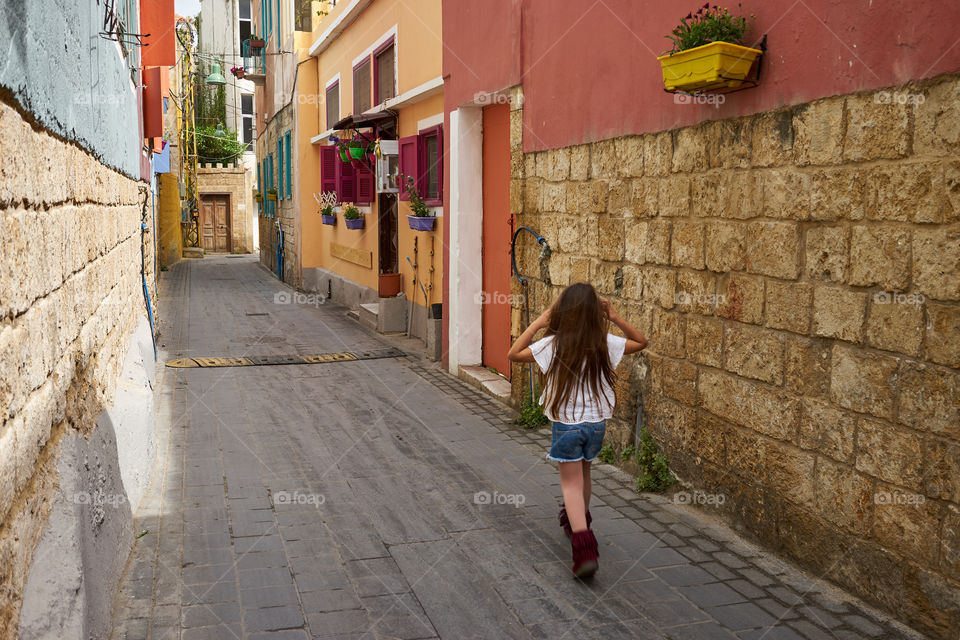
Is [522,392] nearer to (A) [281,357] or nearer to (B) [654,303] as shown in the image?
(B) [654,303]

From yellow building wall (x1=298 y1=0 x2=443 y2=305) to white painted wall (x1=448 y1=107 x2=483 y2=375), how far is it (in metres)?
1.50

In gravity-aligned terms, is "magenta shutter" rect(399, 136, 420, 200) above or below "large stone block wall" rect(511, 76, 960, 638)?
above

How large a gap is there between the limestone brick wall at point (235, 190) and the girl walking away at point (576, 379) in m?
33.0

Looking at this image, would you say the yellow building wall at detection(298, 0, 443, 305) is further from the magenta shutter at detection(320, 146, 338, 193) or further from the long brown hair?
the long brown hair

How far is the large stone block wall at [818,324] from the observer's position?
3.70 m

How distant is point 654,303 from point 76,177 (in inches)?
141

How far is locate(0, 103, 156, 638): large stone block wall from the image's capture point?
2.57 meters

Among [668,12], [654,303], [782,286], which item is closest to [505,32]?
[668,12]

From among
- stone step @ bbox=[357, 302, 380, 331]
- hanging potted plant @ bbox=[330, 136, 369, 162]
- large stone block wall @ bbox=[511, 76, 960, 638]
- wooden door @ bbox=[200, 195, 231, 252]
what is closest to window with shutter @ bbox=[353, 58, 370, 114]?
hanging potted plant @ bbox=[330, 136, 369, 162]

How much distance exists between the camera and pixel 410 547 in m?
4.91

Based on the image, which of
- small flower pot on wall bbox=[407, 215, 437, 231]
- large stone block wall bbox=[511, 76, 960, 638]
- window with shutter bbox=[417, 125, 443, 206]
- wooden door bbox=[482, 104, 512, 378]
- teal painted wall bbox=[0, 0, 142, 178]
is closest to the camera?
teal painted wall bbox=[0, 0, 142, 178]

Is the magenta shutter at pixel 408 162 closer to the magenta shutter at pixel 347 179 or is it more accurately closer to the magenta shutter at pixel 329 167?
the magenta shutter at pixel 347 179

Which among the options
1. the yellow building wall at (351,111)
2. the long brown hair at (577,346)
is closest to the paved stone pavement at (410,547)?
the long brown hair at (577,346)

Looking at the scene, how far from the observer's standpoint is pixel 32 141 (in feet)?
10.00
